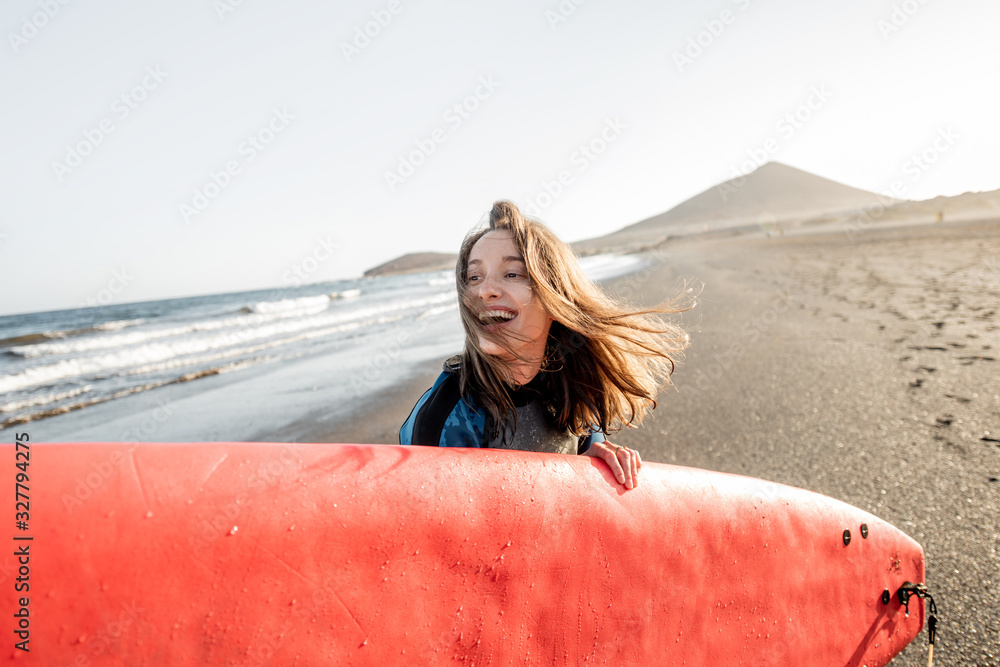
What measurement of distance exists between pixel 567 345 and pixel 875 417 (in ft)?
9.04

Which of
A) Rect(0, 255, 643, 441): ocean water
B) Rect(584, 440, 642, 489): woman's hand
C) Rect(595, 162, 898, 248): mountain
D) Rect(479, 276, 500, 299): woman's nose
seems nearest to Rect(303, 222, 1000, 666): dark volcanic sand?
Rect(0, 255, 643, 441): ocean water

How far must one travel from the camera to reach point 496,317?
5.48 feet

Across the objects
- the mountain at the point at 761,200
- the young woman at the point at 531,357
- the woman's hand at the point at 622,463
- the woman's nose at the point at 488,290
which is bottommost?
the woman's hand at the point at 622,463

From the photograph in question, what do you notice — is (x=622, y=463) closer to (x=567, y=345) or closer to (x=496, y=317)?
(x=567, y=345)

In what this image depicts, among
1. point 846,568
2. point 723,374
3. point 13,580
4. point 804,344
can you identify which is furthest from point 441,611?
point 804,344

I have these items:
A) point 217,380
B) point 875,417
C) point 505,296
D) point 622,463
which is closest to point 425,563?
point 622,463

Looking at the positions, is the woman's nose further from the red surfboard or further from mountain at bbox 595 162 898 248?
mountain at bbox 595 162 898 248

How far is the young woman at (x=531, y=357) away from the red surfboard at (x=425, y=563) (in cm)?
23

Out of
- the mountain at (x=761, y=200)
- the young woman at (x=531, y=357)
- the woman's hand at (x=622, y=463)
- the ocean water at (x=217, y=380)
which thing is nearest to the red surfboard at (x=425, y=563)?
the woman's hand at (x=622, y=463)

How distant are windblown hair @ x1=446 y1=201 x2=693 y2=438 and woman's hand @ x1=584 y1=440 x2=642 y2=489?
0.22 meters

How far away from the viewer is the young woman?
165 cm

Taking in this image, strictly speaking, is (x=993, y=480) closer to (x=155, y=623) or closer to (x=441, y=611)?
(x=441, y=611)

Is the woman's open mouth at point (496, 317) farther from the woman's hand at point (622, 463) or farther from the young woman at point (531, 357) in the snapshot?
Result: the woman's hand at point (622, 463)

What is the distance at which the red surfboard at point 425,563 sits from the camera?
928 mm
